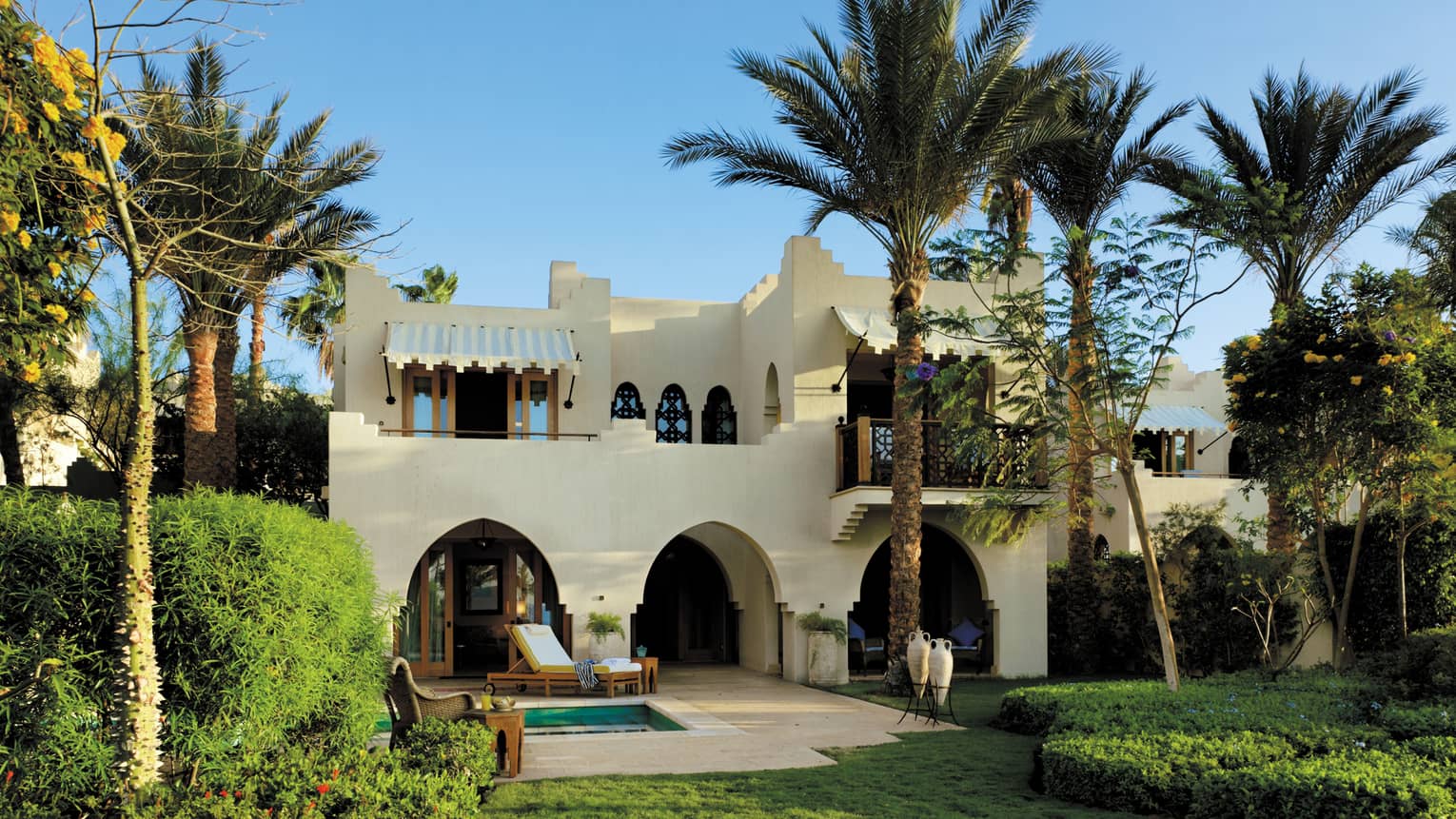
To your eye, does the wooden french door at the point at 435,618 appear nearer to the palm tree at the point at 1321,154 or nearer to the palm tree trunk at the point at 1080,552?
the palm tree trunk at the point at 1080,552

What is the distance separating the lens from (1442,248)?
15594 millimetres

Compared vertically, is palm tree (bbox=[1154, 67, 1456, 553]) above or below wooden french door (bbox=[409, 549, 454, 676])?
above

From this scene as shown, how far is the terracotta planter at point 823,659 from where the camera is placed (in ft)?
60.9

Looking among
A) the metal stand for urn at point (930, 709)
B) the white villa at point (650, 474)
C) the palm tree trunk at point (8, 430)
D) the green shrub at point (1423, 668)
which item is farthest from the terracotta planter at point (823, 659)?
the palm tree trunk at point (8, 430)

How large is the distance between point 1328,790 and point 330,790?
657cm

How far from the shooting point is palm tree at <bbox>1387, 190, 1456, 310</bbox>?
14.1 meters

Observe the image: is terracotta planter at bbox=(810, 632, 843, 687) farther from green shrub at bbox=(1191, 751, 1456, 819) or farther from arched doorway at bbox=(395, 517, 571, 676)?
green shrub at bbox=(1191, 751, 1456, 819)

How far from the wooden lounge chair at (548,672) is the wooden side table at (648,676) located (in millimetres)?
67

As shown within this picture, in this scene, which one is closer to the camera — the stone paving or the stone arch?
the stone paving

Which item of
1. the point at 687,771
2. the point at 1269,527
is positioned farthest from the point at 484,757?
the point at 1269,527

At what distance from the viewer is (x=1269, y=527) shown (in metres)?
19.7

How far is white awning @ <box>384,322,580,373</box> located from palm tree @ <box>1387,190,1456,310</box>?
1352 centimetres

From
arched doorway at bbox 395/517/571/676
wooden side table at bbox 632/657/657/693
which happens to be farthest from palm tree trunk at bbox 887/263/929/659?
arched doorway at bbox 395/517/571/676

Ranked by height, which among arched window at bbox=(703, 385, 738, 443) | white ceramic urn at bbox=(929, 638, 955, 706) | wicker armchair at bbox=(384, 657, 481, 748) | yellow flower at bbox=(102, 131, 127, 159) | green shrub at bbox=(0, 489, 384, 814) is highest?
yellow flower at bbox=(102, 131, 127, 159)
